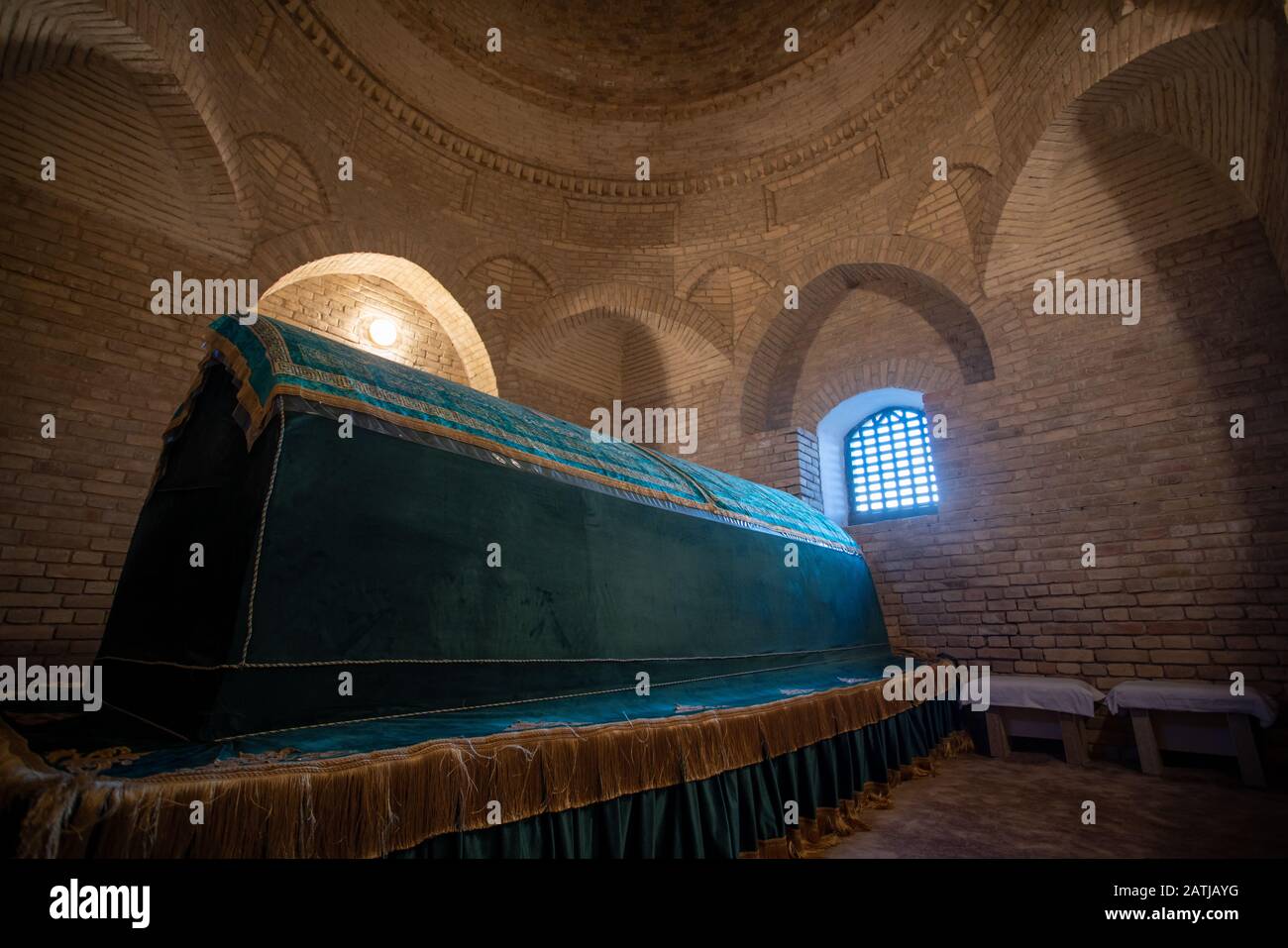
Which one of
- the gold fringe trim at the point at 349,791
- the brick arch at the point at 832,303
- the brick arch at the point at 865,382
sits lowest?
the gold fringe trim at the point at 349,791

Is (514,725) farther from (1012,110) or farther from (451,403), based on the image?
(1012,110)

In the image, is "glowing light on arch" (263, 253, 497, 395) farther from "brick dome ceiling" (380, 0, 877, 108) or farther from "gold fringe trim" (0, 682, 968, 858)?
"gold fringe trim" (0, 682, 968, 858)

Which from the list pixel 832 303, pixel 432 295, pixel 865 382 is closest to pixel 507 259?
pixel 432 295

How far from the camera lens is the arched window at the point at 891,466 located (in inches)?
270

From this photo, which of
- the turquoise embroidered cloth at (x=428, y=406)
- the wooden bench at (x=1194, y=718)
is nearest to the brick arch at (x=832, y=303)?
the wooden bench at (x=1194, y=718)

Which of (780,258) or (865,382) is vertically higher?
(780,258)

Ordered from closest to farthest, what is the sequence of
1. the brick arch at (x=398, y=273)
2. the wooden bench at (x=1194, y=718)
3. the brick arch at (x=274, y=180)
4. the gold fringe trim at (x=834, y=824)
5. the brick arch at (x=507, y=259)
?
the gold fringe trim at (x=834, y=824) < the wooden bench at (x=1194, y=718) < the brick arch at (x=274, y=180) < the brick arch at (x=398, y=273) < the brick arch at (x=507, y=259)

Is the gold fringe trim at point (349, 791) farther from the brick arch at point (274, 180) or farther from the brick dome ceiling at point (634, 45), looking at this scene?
the brick dome ceiling at point (634, 45)

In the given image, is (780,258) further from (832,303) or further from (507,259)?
(507,259)

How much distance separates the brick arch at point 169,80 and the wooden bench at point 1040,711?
7086 mm

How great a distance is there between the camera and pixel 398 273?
6977 mm

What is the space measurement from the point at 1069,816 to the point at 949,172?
5.83 meters
